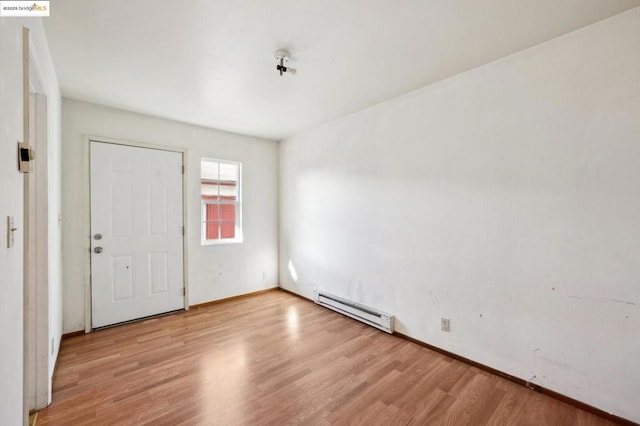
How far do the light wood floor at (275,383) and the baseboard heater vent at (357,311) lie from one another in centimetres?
10

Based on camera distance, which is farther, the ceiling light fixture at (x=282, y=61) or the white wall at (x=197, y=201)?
the white wall at (x=197, y=201)

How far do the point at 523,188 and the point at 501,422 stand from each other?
5.36 feet

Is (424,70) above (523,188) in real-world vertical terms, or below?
above

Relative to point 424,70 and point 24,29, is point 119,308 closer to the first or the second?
point 24,29

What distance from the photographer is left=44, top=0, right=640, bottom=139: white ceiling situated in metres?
1.65

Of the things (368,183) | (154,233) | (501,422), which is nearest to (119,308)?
(154,233)

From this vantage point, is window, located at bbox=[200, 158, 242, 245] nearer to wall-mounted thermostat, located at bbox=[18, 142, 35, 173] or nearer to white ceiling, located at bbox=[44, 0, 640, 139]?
white ceiling, located at bbox=[44, 0, 640, 139]

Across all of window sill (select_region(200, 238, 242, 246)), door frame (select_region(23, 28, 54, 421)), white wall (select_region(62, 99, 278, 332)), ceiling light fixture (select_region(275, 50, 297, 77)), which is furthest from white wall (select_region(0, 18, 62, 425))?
window sill (select_region(200, 238, 242, 246))

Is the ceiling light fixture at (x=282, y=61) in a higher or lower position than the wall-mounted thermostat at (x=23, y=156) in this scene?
higher

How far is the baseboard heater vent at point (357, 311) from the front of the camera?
298cm

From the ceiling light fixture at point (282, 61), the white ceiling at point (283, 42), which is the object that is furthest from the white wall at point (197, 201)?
the ceiling light fixture at point (282, 61)

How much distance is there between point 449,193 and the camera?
2525 millimetres

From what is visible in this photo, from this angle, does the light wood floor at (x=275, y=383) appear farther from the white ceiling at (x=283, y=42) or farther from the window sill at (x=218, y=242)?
the white ceiling at (x=283, y=42)

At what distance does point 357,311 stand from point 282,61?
9.09 feet
